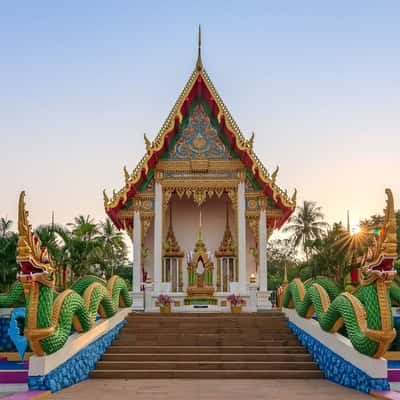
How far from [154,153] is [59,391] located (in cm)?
883

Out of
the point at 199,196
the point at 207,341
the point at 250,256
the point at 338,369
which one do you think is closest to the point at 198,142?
the point at 199,196

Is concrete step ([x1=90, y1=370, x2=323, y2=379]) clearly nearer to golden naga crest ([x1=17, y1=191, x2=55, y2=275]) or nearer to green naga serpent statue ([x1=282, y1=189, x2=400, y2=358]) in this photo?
green naga serpent statue ([x1=282, y1=189, x2=400, y2=358])

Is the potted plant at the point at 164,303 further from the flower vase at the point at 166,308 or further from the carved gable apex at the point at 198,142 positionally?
the carved gable apex at the point at 198,142

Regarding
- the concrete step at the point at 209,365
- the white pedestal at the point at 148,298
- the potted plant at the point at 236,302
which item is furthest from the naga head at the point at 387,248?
the white pedestal at the point at 148,298

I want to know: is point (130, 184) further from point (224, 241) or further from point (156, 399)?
point (156, 399)

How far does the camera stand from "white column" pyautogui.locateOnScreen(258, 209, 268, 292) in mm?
15883

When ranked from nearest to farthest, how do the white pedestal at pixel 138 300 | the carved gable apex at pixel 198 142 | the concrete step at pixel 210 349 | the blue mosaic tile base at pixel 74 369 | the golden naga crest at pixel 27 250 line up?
the golden naga crest at pixel 27 250 → the blue mosaic tile base at pixel 74 369 → the concrete step at pixel 210 349 → the white pedestal at pixel 138 300 → the carved gable apex at pixel 198 142

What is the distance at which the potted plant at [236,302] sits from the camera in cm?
1427

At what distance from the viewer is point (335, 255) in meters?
24.9

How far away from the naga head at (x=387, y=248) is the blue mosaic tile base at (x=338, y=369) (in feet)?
4.63

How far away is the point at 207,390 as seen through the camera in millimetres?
7883

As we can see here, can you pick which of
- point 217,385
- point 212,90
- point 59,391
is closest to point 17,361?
point 59,391

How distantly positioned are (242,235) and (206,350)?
20.5 feet

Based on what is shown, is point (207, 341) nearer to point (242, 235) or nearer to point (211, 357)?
point (211, 357)
